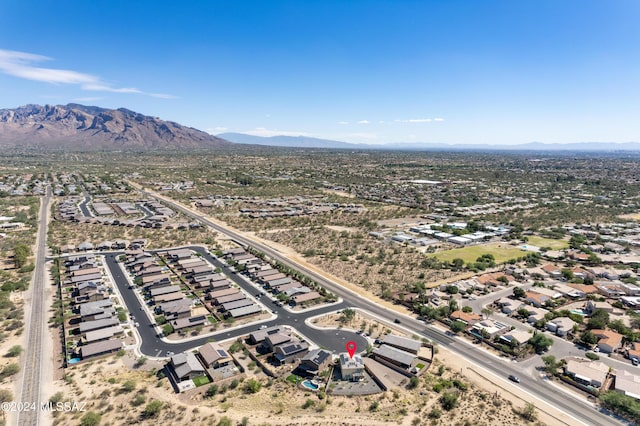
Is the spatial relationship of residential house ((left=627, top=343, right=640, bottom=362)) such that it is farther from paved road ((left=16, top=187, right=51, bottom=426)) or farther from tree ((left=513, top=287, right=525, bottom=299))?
paved road ((left=16, top=187, right=51, bottom=426))

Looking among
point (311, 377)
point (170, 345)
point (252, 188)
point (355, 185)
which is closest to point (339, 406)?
point (311, 377)

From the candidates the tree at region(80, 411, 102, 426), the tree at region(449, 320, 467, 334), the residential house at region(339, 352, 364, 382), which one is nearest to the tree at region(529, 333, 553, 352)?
the tree at region(449, 320, 467, 334)

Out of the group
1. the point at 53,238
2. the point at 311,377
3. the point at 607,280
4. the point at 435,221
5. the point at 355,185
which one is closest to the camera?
the point at 311,377

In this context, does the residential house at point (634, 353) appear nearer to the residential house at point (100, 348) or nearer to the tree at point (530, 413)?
the tree at point (530, 413)

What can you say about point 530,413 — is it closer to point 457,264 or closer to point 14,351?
point 457,264

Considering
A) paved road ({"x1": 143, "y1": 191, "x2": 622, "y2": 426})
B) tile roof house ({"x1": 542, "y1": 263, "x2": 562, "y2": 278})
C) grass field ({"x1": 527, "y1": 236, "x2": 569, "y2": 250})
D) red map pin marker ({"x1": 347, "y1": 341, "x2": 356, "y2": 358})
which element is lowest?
paved road ({"x1": 143, "y1": 191, "x2": 622, "y2": 426})

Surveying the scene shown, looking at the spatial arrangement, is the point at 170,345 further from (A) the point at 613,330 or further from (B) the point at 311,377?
(A) the point at 613,330
